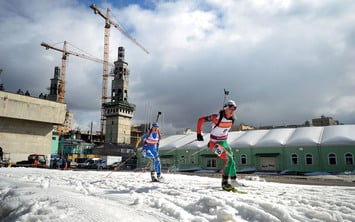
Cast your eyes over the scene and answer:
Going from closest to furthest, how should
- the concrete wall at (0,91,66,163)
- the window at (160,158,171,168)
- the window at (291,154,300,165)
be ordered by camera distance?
the window at (291,154,300,165), the concrete wall at (0,91,66,163), the window at (160,158,171,168)

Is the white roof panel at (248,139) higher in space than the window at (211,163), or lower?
higher

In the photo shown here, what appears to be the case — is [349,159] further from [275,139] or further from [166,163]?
[166,163]

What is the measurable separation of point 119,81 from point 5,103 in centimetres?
7121

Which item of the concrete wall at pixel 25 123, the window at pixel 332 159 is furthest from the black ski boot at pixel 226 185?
the concrete wall at pixel 25 123

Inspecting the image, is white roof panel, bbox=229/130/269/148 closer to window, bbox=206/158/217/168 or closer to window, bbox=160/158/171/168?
window, bbox=206/158/217/168

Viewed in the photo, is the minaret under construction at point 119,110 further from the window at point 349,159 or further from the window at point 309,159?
the window at point 349,159

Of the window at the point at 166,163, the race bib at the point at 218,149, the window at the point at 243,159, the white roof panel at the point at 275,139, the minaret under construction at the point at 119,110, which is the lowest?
the window at the point at 166,163

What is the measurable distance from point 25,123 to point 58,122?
4832 mm

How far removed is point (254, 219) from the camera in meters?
3.51

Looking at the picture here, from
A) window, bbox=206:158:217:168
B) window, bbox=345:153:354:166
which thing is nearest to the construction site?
window, bbox=206:158:217:168

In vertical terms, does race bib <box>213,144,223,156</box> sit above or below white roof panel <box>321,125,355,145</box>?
below

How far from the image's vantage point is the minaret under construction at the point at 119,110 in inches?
3730

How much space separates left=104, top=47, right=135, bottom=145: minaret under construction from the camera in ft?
311

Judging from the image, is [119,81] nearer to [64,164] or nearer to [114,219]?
[64,164]
